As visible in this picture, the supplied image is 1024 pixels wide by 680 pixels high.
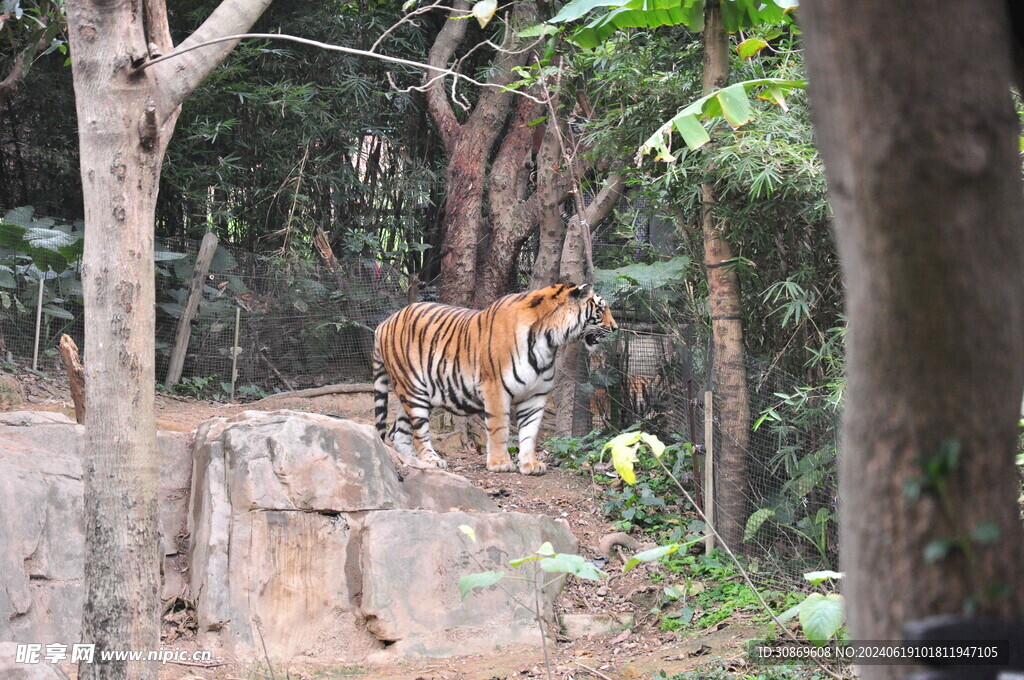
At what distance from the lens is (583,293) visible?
7.08 m

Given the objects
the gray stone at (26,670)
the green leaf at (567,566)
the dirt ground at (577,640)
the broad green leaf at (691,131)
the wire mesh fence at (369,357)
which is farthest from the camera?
the wire mesh fence at (369,357)

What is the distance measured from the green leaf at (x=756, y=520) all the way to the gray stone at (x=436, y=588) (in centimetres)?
117

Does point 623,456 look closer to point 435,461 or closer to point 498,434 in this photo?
point 498,434

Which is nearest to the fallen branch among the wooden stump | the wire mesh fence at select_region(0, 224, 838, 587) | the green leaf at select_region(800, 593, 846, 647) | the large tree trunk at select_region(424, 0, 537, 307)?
the wire mesh fence at select_region(0, 224, 838, 587)

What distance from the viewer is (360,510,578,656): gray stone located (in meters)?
4.79

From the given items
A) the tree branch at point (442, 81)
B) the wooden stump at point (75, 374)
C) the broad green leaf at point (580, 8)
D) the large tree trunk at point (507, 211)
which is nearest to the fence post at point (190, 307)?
the tree branch at point (442, 81)

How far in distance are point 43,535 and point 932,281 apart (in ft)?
15.0

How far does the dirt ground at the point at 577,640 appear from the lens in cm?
438

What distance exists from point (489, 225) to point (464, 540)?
5116mm

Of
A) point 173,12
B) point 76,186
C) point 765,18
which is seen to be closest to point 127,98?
point 765,18

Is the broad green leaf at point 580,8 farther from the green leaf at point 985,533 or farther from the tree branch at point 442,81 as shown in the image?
the green leaf at point 985,533

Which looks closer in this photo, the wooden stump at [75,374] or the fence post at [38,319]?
the wooden stump at [75,374]

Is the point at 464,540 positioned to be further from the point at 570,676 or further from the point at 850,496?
the point at 850,496

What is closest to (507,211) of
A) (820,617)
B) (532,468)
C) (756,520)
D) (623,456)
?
(532,468)
